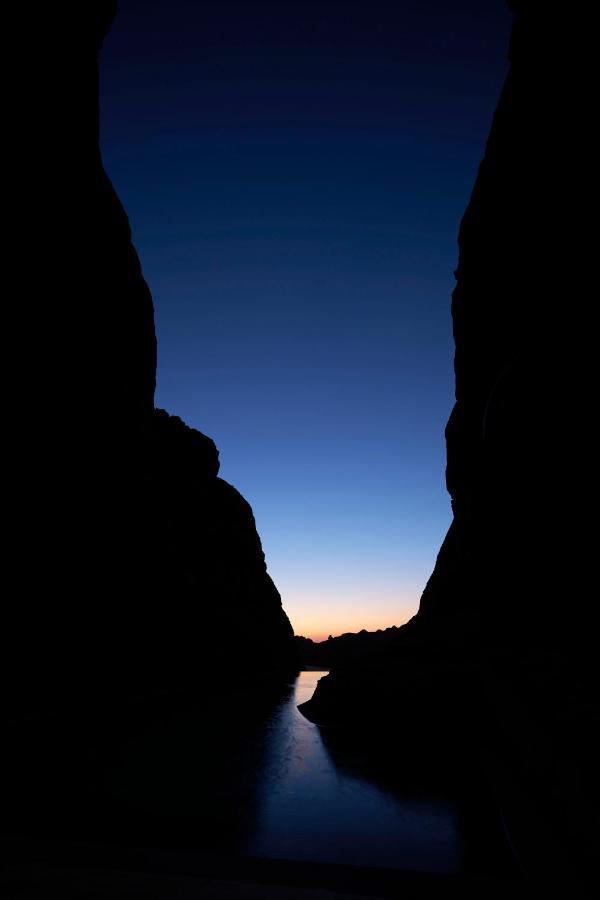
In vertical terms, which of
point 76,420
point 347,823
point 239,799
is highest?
point 76,420

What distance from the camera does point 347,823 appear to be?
10.4 meters

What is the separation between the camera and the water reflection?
831 cm

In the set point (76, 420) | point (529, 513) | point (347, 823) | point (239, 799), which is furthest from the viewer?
point (76, 420)

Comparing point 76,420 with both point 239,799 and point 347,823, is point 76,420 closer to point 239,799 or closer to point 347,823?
point 239,799

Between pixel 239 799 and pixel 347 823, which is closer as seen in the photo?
pixel 347 823

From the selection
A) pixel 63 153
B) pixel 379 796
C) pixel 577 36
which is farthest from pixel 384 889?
pixel 63 153

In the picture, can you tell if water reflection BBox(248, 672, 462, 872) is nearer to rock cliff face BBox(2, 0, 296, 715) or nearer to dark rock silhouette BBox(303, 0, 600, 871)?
dark rock silhouette BBox(303, 0, 600, 871)

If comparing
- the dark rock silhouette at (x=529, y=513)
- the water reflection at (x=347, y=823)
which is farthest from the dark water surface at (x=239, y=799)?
the dark rock silhouette at (x=529, y=513)

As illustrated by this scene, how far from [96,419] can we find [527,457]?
22595 mm

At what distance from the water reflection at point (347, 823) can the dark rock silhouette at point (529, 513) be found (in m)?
1.53

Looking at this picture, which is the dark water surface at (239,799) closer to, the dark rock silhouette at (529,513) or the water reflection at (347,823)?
the water reflection at (347,823)

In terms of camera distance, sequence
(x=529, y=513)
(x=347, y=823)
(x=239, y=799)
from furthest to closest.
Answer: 1. (x=529, y=513)
2. (x=239, y=799)
3. (x=347, y=823)

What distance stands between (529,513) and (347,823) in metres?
11.9

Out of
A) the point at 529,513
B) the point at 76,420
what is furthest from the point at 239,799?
the point at 76,420
